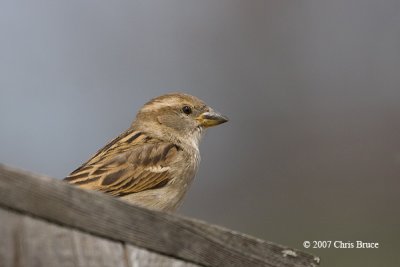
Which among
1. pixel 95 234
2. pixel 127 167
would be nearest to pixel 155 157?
pixel 127 167

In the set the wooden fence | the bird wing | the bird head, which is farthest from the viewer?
the bird head

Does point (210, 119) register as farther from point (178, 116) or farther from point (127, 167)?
point (127, 167)

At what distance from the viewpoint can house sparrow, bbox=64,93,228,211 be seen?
5535mm

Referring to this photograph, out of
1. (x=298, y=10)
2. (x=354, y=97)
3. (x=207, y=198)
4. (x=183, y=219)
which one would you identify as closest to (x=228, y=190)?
(x=207, y=198)

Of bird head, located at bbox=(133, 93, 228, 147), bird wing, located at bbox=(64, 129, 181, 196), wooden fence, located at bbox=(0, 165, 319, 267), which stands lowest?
wooden fence, located at bbox=(0, 165, 319, 267)

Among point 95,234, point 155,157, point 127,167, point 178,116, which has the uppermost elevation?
point 178,116

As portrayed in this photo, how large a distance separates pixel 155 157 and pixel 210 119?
0.73 m

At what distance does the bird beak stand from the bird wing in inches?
17.2

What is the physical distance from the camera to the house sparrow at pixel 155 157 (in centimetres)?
554

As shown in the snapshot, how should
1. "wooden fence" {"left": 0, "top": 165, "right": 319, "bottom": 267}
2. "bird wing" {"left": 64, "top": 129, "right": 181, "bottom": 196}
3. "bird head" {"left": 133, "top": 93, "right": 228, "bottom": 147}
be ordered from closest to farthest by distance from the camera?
"wooden fence" {"left": 0, "top": 165, "right": 319, "bottom": 267} < "bird wing" {"left": 64, "top": 129, "right": 181, "bottom": 196} < "bird head" {"left": 133, "top": 93, "right": 228, "bottom": 147}

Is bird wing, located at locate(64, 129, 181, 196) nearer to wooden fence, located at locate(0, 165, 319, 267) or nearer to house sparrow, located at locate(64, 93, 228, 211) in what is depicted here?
house sparrow, located at locate(64, 93, 228, 211)

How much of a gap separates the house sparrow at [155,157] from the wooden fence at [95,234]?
148 cm

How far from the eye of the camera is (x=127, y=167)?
5.67 m

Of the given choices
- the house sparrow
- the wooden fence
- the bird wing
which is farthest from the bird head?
the wooden fence
